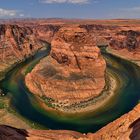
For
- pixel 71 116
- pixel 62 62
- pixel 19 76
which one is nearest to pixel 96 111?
pixel 71 116

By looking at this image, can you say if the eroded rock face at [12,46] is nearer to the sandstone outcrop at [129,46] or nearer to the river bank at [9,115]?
the river bank at [9,115]

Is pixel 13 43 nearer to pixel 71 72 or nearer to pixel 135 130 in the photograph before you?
pixel 71 72

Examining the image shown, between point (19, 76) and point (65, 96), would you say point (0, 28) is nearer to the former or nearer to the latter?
point (19, 76)

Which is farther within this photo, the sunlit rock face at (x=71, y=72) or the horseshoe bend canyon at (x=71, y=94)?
the sunlit rock face at (x=71, y=72)

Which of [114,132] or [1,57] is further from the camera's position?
[1,57]

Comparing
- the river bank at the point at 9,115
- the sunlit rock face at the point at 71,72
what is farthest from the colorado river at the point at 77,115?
the sunlit rock face at the point at 71,72
